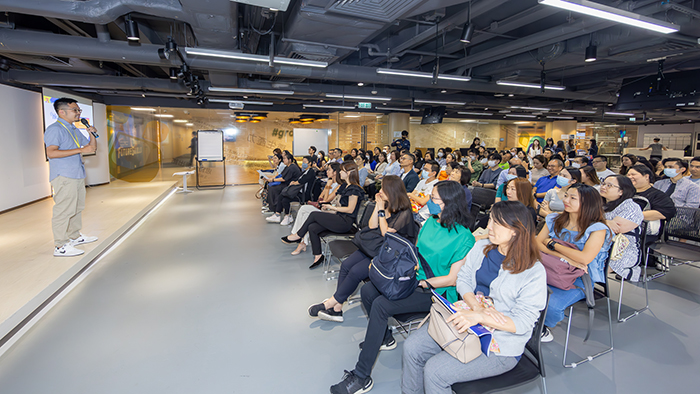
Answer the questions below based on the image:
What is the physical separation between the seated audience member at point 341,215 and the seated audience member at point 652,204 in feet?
9.90

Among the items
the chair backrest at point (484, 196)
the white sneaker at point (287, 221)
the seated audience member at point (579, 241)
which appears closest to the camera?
the seated audience member at point (579, 241)

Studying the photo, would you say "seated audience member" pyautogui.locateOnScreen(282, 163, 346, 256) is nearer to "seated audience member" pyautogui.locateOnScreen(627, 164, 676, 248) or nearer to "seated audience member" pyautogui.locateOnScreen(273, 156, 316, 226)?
"seated audience member" pyautogui.locateOnScreen(273, 156, 316, 226)

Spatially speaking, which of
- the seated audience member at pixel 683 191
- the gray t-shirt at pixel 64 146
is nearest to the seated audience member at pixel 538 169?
the seated audience member at pixel 683 191

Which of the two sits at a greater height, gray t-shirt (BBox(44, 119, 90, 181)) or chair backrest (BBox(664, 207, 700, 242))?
gray t-shirt (BBox(44, 119, 90, 181))

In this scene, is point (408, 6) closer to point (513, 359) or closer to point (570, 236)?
point (570, 236)

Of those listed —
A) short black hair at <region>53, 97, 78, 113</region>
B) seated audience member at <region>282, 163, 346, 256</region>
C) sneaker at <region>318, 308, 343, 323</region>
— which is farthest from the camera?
seated audience member at <region>282, 163, 346, 256</region>

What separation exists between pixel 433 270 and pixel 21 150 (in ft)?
31.4

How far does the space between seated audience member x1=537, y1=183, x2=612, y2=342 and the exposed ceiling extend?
2725 millimetres

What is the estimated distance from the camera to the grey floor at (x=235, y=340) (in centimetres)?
229

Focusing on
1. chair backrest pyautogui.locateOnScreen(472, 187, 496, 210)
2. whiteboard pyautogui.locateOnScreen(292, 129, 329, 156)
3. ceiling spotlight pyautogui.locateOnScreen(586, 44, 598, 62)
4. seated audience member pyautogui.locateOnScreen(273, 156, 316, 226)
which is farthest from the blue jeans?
whiteboard pyautogui.locateOnScreen(292, 129, 329, 156)

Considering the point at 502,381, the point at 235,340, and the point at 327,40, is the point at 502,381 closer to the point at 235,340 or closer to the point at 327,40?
the point at 235,340

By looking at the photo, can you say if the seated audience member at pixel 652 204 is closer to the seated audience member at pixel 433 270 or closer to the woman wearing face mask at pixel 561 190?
the woman wearing face mask at pixel 561 190

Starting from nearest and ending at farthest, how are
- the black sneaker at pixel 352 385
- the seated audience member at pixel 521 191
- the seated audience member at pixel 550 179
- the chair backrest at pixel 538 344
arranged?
the chair backrest at pixel 538 344
the black sneaker at pixel 352 385
the seated audience member at pixel 521 191
the seated audience member at pixel 550 179

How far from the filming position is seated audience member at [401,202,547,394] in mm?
1639
